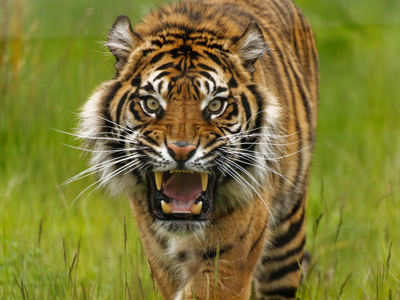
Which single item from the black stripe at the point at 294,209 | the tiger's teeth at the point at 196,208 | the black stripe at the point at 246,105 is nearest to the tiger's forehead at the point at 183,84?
the black stripe at the point at 246,105

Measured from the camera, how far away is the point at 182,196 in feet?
10.8

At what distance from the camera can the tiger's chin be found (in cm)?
330

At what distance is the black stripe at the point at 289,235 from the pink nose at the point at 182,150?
69.3 inches

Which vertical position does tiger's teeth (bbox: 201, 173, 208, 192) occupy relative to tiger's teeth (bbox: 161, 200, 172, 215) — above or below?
above

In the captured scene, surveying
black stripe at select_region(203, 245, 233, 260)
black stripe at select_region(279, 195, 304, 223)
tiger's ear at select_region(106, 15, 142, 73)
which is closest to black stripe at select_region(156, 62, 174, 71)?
tiger's ear at select_region(106, 15, 142, 73)

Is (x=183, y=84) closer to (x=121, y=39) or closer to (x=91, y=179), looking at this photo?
(x=121, y=39)

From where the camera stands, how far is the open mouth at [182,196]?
10.8ft

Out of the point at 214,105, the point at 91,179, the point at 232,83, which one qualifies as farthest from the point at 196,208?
the point at 91,179

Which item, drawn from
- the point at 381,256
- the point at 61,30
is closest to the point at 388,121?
the point at 381,256

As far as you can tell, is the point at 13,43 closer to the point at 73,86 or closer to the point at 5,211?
the point at 73,86

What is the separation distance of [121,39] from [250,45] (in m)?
0.64

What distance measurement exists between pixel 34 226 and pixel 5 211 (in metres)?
0.24

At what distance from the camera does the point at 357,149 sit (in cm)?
668

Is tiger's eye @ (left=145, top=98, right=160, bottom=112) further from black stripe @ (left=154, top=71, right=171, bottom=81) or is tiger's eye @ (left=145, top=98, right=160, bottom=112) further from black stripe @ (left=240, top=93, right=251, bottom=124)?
black stripe @ (left=240, top=93, right=251, bottom=124)
